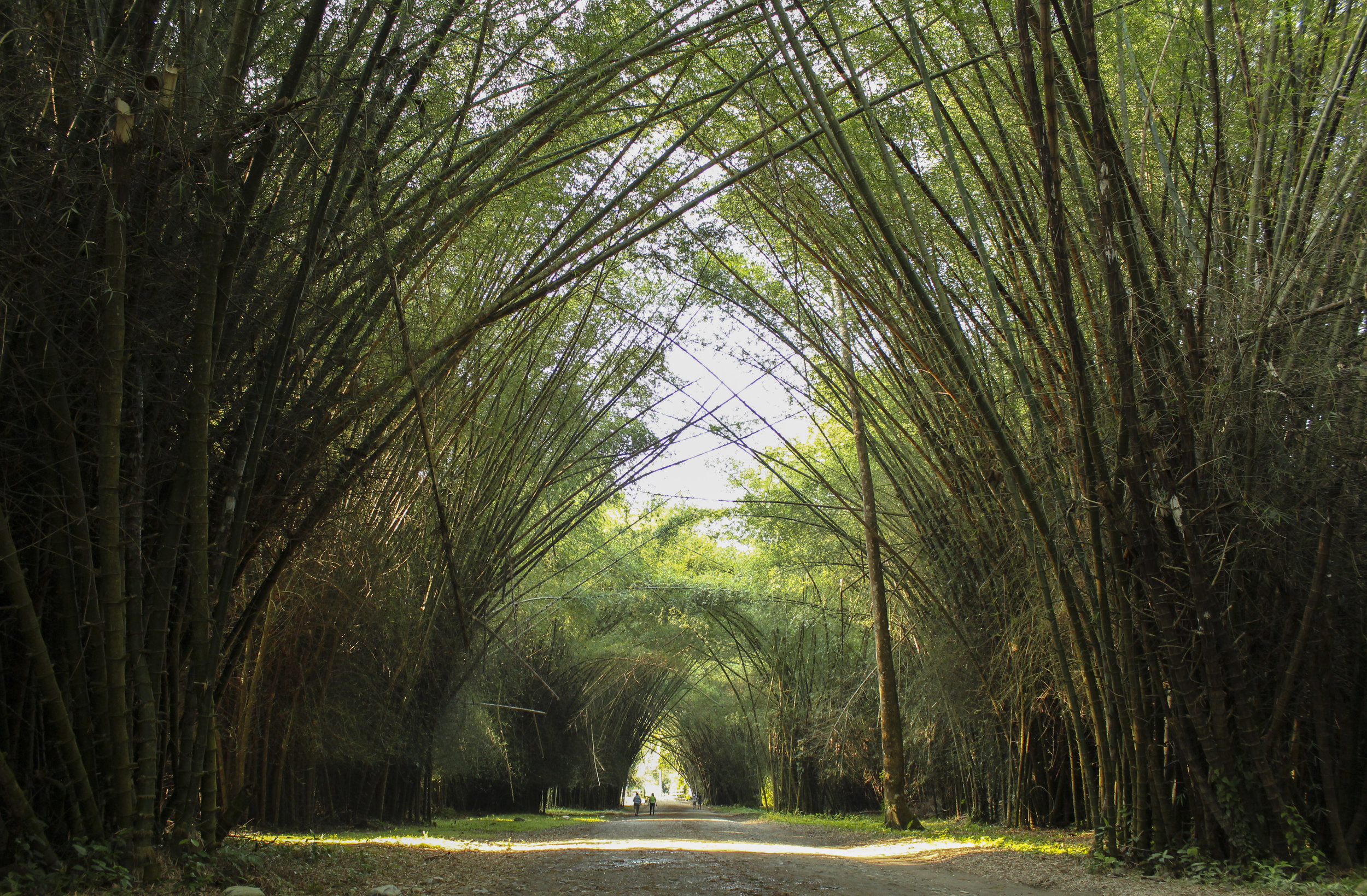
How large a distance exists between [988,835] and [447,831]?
3745 millimetres

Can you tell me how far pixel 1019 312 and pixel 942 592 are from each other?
289cm

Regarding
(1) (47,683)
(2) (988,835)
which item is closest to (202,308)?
(1) (47,683)

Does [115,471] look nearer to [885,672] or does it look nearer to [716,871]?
[716,871]

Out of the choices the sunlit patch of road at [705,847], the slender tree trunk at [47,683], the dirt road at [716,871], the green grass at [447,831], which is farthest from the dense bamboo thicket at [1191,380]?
the green grass at [447,831]

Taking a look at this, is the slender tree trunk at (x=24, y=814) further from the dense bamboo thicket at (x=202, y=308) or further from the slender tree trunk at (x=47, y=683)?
the slender tree trunk at (x=47, y=683)

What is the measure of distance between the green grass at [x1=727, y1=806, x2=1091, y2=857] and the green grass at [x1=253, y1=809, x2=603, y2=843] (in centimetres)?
276

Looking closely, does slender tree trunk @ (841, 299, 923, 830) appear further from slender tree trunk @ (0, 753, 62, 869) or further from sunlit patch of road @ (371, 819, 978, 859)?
slender tree trunk @ (0, 753, 62, 869)

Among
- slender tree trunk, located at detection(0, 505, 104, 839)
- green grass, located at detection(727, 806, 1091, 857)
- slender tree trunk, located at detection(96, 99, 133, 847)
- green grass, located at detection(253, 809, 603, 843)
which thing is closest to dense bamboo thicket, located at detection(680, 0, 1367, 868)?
green grass, located at detection(727, 806, 1091, 857)

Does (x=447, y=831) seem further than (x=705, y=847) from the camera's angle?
Yes

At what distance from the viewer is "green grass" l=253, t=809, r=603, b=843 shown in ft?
14.7

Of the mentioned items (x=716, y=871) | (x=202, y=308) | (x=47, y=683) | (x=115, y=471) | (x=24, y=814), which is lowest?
(x=716, y=871)

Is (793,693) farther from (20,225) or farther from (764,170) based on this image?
(20,225)

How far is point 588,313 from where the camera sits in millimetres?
5672

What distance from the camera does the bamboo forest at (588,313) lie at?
214 centimetres
